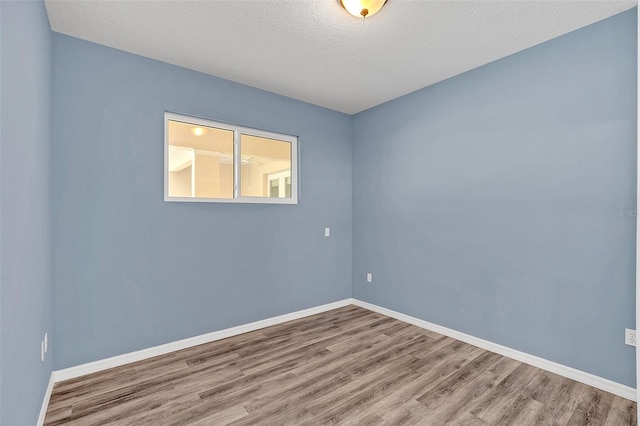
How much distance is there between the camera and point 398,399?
7.09 ft

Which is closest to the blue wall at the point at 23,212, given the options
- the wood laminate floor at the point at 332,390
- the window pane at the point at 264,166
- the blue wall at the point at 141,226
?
the blue wall at the point at 141,226

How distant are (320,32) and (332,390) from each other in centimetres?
279

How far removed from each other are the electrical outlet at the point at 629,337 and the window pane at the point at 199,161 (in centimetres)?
357

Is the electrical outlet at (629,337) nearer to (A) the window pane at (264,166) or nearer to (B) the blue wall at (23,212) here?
(A) the window pane at (264,166)

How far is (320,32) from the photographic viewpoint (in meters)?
2.43

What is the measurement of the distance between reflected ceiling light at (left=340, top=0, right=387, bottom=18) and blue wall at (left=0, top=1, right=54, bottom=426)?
5.81 ft

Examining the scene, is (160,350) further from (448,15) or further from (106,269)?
(448,15)

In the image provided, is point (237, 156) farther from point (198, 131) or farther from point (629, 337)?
point (629, 337)

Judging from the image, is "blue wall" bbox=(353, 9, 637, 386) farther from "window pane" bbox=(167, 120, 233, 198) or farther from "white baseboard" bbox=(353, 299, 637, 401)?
"window pane" bbox=(167, 120, 233, 198)

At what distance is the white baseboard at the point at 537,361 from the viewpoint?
2.20 m

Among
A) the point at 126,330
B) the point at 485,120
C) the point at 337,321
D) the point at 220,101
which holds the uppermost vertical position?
the point at 220,101

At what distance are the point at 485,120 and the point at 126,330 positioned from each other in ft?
12.7

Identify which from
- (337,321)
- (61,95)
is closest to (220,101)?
(61,95)

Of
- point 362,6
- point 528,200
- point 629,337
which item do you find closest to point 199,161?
point 362,6
